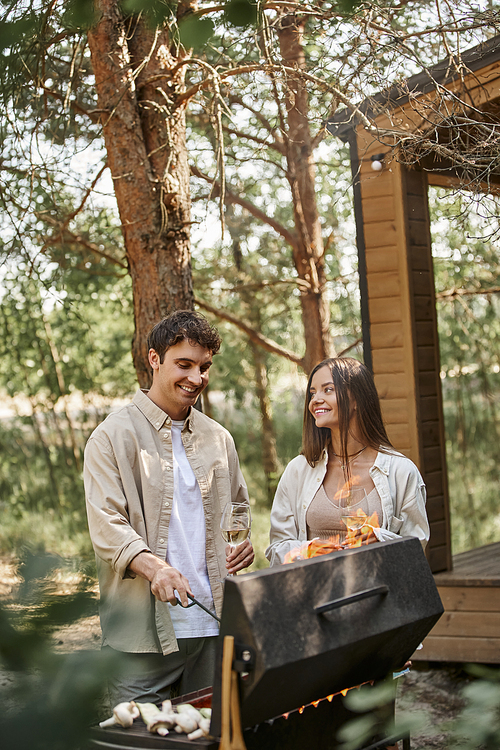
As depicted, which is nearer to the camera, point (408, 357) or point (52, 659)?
point (52, 659)

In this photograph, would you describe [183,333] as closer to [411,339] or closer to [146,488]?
[146,488]

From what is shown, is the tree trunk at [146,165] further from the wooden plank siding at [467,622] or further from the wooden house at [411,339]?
the wooden plank siding at [467,622]

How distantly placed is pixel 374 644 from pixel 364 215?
10.3 feet

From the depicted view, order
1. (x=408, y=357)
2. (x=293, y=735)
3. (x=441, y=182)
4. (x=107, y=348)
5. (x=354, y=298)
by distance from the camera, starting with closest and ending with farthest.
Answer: (x=293, y=735) → (x=408, y=357) → (x=441, y=182) → (x=354, y=298) → (x=107, y=348)

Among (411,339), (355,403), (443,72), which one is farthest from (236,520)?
(443,72)

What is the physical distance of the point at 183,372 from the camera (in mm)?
2416

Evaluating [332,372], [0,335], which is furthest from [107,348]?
[332,372]

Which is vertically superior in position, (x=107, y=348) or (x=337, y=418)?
(x=107, y=348)

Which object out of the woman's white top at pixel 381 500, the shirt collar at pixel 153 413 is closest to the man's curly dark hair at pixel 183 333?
the shirt collar at pixel 153 413

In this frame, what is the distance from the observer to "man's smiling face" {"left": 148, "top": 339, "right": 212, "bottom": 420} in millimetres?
2410

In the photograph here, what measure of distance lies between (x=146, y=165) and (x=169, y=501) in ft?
6.45

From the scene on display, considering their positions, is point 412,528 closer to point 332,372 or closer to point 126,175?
point 332,372

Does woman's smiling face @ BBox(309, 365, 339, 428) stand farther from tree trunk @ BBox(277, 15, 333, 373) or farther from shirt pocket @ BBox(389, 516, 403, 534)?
tree trunk @ BBox(277, 15, 333, 373)

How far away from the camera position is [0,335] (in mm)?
9102
